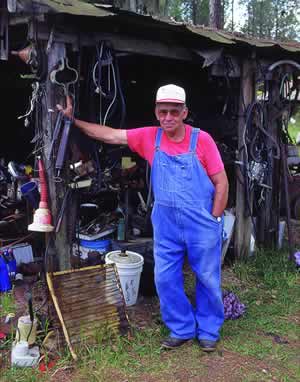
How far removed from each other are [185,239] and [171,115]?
103 centimetres

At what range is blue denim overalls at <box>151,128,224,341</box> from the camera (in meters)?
3.98

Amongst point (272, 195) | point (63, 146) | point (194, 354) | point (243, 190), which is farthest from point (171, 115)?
point (272, 195)

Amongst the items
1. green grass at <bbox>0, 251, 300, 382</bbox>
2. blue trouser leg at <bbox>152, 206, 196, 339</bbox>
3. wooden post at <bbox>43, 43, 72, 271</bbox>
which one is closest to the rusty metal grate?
green grass at <bbox>0, 251, 300, 382</bbox>

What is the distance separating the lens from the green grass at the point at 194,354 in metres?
3.85

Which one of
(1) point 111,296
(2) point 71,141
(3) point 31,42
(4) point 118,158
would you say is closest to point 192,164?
(2) point 71,141

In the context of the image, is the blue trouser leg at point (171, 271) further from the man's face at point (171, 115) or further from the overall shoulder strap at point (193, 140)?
the man's face at point (171, 115)

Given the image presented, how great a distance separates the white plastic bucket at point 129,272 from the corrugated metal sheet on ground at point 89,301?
0.39 m

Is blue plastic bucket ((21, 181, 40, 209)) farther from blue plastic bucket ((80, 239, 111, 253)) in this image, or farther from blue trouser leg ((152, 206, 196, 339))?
blue trouser leg ((152, 206, 196, 339))

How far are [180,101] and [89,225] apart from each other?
272 centimetres

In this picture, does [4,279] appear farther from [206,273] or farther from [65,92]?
[206,273]

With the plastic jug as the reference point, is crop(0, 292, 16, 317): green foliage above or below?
below

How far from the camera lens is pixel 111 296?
443cm

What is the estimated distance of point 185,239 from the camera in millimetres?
4070

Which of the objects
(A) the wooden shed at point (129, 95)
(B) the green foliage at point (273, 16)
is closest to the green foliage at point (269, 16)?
(B) the green foliage at point (273, 16)
